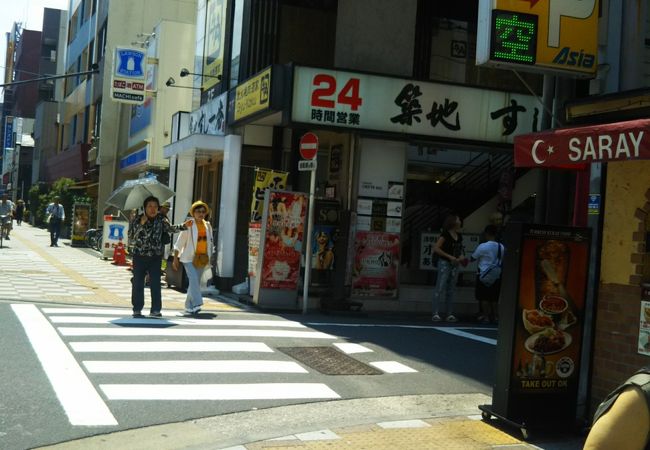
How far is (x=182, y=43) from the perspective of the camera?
3023 cm

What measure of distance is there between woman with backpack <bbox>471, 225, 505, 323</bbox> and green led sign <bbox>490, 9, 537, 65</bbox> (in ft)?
22.1

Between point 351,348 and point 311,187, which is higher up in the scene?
point 311,187

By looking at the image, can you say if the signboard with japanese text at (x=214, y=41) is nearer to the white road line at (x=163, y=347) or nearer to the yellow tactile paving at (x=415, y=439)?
the white road line at (x=163, y=347)

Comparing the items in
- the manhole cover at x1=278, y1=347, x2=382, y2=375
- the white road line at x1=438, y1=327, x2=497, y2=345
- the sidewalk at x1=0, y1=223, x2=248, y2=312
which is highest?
the manhole cover at x1=278, y1=347, x2=382, y2=375

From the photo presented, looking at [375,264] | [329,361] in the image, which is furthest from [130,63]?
[329,361]

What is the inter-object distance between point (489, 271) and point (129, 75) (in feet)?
63.5

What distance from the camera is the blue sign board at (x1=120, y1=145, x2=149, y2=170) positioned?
30.9m

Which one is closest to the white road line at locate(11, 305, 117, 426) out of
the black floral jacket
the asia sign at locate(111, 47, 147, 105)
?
the black floral jacket

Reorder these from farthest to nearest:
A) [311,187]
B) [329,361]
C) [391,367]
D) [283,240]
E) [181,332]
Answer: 1. [283,240]
2. [311,187]
3. [181,332]
4. [329,361]
5. [391,367]

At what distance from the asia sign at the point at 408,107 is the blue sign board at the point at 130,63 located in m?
16.5

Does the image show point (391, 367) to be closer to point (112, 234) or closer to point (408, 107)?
point (408, 107)

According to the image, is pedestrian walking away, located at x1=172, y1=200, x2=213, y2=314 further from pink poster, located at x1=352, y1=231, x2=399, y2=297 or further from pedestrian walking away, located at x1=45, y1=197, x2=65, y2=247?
pedestrian walking away, located at x1=45, y1=197, x2=65, y2=247

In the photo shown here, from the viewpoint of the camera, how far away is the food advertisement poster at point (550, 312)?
6.52 m

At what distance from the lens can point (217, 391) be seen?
7430mm
